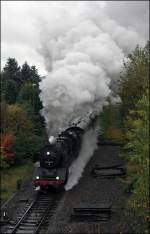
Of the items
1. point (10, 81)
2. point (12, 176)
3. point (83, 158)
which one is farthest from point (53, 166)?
point (10, 81)

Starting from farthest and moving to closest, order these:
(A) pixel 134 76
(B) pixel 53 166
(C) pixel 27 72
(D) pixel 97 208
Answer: (C) pixel 27 72 < (A) pixel 134 76 < (B) pixel 53 166 < (D) pixel 97 208

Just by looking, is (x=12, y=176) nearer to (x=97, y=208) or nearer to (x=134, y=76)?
(x=97, y=208)

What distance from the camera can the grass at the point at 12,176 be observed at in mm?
31356

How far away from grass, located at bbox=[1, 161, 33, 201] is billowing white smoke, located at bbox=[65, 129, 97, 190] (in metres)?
3.90

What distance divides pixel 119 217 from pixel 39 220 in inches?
171

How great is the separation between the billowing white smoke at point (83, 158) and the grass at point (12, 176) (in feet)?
12.8

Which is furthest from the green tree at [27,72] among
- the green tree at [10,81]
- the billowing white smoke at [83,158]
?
the billowing white smoke at [83,158]

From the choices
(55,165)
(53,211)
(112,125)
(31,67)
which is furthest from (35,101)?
(53,211)

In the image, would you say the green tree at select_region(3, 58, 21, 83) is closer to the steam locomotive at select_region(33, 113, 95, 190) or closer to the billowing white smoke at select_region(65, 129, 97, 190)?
the billowing white smoke at select_region(65, 129, 97, 190)

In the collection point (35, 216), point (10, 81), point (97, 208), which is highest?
point (10, 81)

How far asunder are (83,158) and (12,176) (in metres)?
6.79

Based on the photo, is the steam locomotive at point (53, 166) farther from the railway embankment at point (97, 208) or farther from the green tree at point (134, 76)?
the green tree at point (134, 76)

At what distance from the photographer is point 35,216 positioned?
Result: 2559cm

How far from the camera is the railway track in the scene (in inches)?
923
